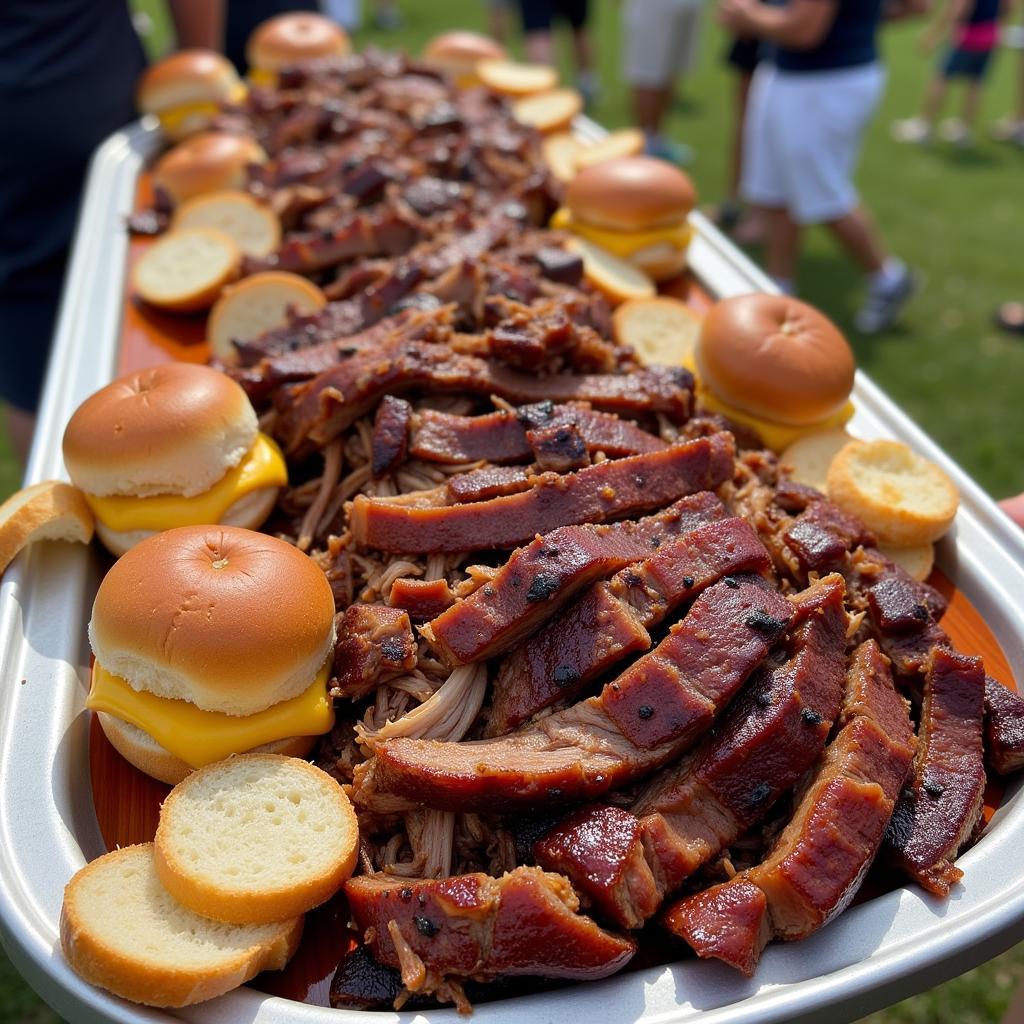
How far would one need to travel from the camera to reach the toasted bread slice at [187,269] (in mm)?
4617

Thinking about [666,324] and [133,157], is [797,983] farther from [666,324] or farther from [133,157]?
[133,157]

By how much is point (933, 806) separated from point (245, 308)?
11.3ft

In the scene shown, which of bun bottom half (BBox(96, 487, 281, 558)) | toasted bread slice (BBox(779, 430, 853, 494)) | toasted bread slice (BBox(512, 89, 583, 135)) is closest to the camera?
bun bottom half (BBox(96, 487, 281, 558))

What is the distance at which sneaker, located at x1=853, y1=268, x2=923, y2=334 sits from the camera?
30.4 feet

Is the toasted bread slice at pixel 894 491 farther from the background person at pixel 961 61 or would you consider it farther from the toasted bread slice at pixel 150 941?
the background person at pixel 961 61

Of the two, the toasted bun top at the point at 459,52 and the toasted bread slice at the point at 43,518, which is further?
the toasted bun top at the point at 459,52

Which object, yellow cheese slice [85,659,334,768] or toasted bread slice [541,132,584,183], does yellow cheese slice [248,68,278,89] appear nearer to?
toasted bread slice [541,132,584,183]

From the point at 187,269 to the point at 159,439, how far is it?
2.03 meters

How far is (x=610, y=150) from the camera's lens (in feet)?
19.9

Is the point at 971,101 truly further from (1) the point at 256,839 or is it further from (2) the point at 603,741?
(1) the point at 256,839

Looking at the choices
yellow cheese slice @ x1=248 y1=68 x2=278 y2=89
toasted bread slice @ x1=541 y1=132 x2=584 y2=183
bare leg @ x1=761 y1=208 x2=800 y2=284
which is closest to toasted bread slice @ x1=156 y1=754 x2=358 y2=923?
toasted bread slice @ x1=541 y1=132 x2=584 y2=183

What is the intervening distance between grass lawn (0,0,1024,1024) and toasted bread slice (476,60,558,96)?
3.95m

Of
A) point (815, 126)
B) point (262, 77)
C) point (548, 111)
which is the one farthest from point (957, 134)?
point (262, 77)

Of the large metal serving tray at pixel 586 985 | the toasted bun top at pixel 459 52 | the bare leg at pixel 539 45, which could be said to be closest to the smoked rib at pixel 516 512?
the large metal serving tray at pixel 586 985
